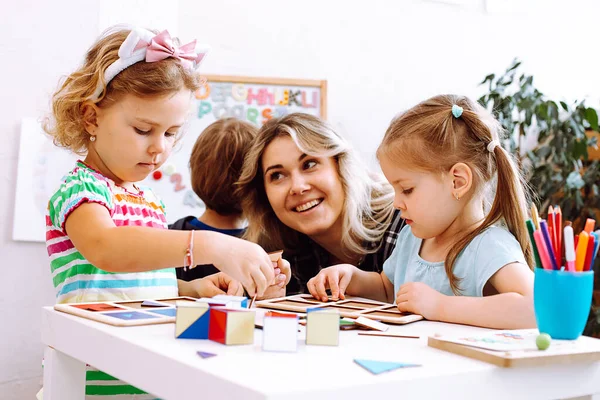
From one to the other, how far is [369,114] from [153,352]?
7.64ft

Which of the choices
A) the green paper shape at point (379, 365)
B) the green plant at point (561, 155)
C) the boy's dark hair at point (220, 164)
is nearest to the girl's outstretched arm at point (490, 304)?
the green paper shape at point (379, 365)

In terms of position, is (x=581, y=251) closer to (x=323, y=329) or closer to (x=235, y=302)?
(x=323, y=329)

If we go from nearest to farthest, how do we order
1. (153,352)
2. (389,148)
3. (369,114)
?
(153,352), (389,148), (369,114)

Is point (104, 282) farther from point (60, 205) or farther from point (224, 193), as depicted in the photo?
point (224, 193)

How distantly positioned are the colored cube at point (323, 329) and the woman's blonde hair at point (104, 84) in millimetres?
637

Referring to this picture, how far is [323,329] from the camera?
75 cm

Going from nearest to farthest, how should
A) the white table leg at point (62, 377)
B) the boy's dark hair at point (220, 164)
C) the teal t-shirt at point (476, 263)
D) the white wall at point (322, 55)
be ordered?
1. the white table leg at point (62, 377)
2. the teal t-shirt at point (476, 263)
3. the boy's dark hair at point (220, 164)
4. the white wall at point (322, 55)

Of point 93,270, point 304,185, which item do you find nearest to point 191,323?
point 93,270

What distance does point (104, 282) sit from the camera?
121 cm

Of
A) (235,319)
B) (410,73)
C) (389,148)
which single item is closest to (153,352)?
(235,319)

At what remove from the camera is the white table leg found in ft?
3.00

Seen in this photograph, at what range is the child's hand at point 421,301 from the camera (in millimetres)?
1001

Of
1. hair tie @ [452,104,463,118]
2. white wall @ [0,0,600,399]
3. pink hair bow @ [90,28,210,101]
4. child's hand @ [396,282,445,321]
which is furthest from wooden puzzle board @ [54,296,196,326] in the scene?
white wall @ [0,0,600,399]

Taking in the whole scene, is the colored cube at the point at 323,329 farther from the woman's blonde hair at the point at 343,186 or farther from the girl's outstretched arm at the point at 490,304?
the woman's blonde hair at the point at 343,186
